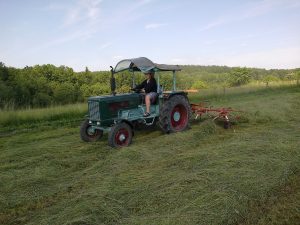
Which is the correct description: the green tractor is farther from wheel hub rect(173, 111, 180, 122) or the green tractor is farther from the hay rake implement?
the hay rake implement

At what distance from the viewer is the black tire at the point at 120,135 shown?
7496mm

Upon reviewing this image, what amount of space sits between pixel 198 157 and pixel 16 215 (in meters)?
3.21

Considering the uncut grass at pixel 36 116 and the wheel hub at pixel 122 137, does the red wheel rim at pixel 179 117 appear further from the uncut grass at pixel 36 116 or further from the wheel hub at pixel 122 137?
the uncut grass at pixel 36 116

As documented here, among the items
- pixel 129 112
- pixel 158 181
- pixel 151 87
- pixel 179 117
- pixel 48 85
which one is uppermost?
pixel 151 87

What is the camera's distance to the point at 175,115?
932 centimetres

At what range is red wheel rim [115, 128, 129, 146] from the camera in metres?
7.65

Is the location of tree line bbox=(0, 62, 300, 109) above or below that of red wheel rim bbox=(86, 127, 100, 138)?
above

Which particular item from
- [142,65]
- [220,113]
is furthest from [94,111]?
[220,113]

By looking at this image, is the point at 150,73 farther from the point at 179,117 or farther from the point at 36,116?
the point at 36,116

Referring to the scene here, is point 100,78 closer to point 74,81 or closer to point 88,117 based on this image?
point 74,81

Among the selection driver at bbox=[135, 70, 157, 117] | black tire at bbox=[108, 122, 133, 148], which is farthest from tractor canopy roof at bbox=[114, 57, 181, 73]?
black tire at bbox=[108, 122, 133, 148]

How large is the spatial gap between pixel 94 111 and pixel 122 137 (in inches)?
36.2

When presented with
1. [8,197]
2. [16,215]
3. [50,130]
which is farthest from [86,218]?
[50,130]

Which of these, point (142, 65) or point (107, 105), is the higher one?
point (142, 65)
